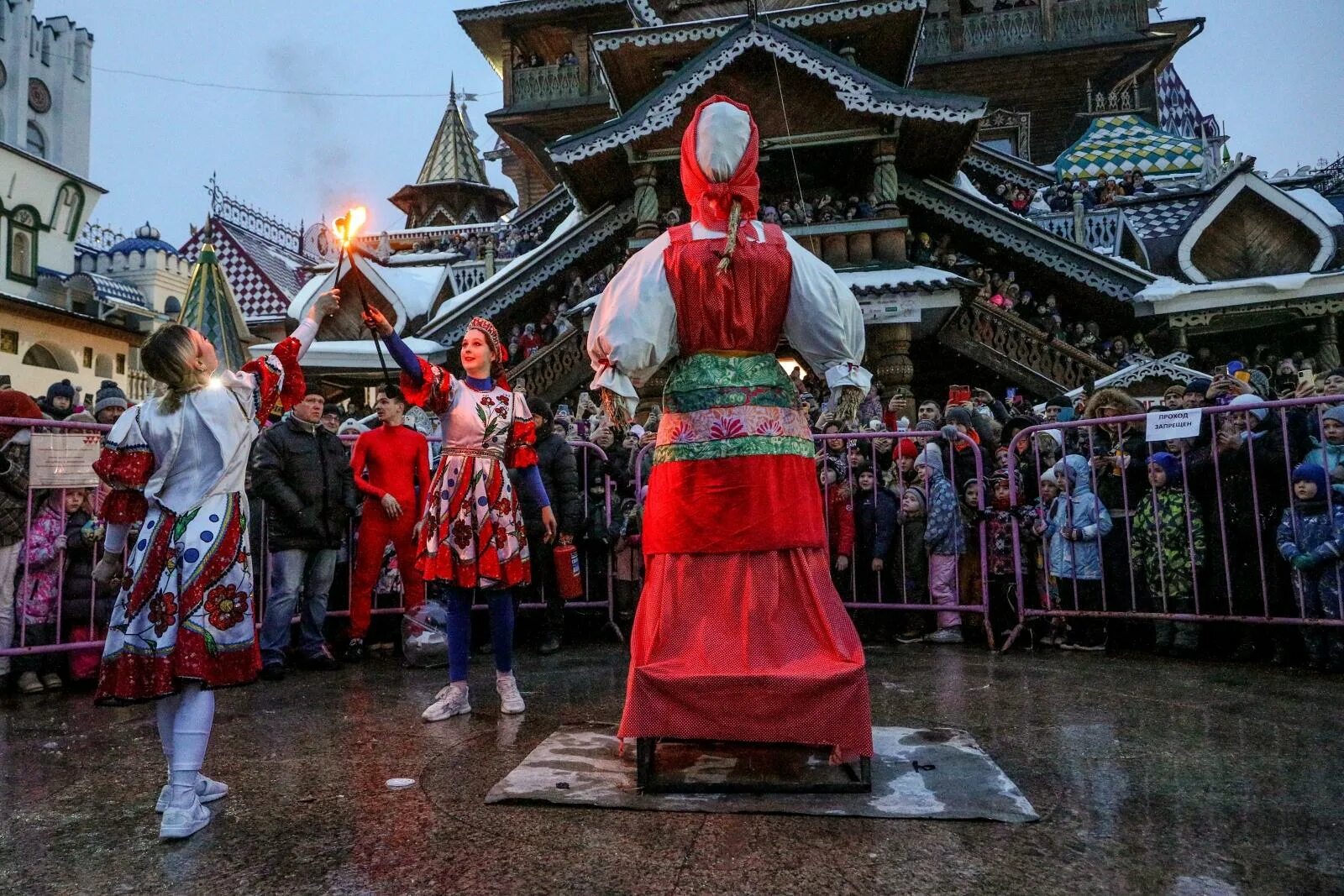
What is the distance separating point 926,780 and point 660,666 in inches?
40.1

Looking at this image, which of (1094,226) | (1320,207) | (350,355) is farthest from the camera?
(1094,226)

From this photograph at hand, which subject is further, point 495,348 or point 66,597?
point 66,597

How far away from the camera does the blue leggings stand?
428cm

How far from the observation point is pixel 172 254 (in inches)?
1242

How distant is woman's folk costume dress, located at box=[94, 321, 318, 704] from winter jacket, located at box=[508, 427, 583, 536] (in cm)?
354

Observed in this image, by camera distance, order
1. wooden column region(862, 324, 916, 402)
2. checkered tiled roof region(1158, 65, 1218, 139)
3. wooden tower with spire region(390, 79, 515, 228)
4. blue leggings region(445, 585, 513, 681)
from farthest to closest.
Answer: wooden tower with spire region(390, 79, 515, 228) < checkered tiled roof region(1158, 65, 1218, 139) < wooden column region(862, 324, 916, 402) < blue leggings region(445, 585, 513, 681)

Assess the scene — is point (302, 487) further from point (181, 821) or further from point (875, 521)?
point (875, 521)

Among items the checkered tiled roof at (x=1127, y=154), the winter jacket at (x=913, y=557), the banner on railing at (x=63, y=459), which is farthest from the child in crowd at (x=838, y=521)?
the checkered tiled roof at (x=1127, y=154)

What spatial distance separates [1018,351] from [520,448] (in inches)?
422

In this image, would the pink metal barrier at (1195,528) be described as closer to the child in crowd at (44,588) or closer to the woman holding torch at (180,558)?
the woman holding torch at (180,558)

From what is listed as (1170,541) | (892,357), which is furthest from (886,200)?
(1170,541)

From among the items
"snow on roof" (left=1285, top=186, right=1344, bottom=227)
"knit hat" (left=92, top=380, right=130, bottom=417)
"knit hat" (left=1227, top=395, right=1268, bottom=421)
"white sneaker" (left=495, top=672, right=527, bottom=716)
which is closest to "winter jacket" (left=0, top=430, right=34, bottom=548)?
"knit hat" (left=92, top=380, right=130, bottom=417)

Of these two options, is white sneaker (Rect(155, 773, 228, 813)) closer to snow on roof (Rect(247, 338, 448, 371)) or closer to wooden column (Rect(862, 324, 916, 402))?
wooden column (Rect(862, 324, 916, 402))

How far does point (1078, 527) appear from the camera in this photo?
6.10 metres
